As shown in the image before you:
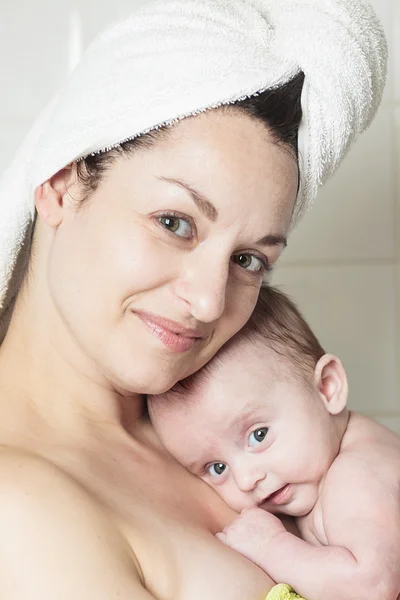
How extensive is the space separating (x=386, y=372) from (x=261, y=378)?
2.87ft

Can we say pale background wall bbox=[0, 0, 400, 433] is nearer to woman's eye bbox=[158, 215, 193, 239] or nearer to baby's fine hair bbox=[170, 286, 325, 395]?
baby's fine hair bbox=[170, 286, 325, 395]

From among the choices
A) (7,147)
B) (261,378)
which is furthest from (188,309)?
(7,147)

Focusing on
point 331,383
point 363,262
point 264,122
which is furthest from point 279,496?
point 363,262

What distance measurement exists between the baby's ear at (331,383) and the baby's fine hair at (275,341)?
16 mm

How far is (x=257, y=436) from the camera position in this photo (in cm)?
136

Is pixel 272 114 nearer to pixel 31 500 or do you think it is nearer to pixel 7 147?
pixel 31 500

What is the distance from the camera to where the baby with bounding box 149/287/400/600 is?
1.24 metres

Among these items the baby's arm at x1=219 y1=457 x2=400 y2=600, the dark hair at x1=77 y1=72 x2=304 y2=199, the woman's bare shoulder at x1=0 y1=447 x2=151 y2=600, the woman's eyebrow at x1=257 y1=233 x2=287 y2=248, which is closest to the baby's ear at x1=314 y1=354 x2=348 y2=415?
the baby's arm at x1=219 y1=457 x2=400 y2=600

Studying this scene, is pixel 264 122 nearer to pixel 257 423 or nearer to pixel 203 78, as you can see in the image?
pixel 203 78

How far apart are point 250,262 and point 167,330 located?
173mm

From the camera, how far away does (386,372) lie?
85.1 inches

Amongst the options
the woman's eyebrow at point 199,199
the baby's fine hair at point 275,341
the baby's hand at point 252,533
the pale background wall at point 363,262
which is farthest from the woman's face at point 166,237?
the pale background wall at point 363,262

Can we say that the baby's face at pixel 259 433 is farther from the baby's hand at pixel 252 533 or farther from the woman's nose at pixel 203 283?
the woman's nose at pixel 203 283

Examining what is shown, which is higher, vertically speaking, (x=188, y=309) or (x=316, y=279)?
(x=316, y=279)
